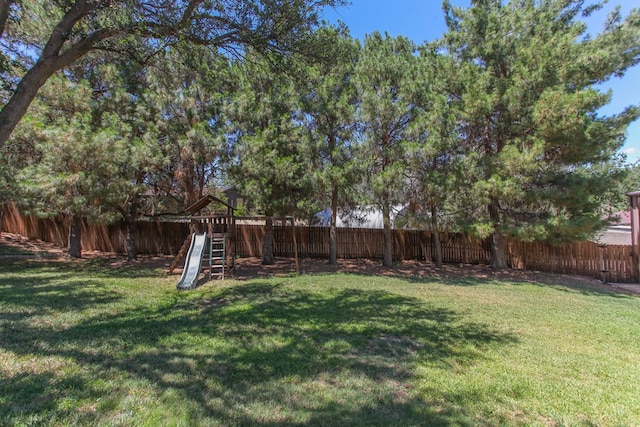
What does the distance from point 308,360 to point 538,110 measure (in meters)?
9.96

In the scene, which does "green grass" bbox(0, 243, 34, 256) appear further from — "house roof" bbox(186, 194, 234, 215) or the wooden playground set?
"house roof" bbox(186, 194, 234, 215)

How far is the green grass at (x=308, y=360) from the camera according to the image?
9.25ft

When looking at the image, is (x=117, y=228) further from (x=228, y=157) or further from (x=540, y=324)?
(x=540, y=324)

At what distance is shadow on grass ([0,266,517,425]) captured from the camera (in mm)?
2773

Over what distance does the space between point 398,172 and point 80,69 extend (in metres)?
10.8

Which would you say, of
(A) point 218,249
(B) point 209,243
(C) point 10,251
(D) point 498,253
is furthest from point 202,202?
(D) point 498,253

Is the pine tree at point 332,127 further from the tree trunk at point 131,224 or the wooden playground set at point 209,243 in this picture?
the tree trunk at point 131,224

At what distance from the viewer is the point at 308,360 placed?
3912 millimetres

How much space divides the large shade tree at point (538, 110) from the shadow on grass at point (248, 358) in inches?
242

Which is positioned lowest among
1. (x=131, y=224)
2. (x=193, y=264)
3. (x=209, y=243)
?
(x=193, y=264)

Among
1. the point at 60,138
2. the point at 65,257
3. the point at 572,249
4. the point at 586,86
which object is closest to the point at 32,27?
the point at 60,138

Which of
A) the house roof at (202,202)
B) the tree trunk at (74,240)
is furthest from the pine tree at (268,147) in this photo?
the tree trunk at (74,240)

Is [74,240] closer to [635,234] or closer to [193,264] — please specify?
[193,264]

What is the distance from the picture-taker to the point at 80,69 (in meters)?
11.2
